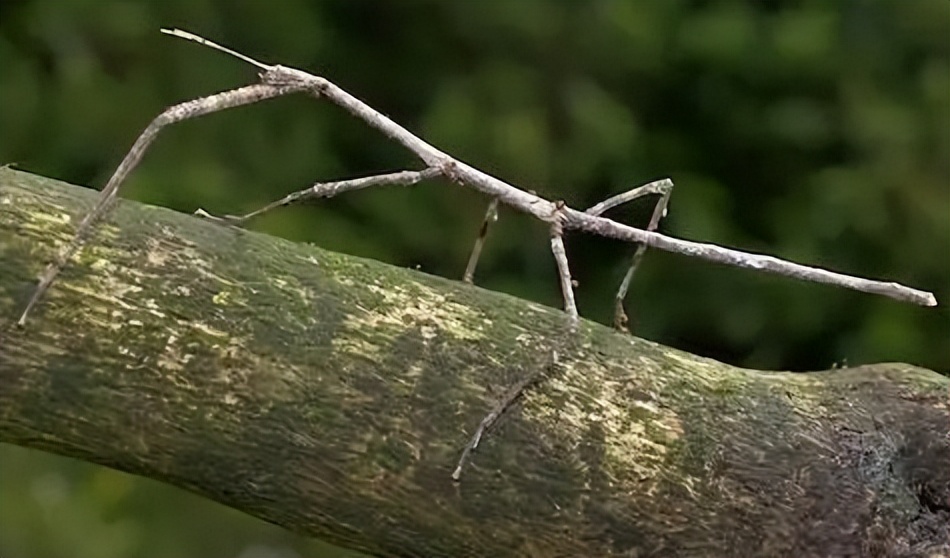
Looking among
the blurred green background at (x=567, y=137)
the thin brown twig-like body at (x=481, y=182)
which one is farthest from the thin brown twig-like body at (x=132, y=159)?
the blurred green background at (x=567, y=137)

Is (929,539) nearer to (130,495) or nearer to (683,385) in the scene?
(683,385)

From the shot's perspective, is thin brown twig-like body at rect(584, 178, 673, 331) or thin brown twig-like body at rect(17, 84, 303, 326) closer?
thin brown twig-like body at rect(17, 84, 303, 326)

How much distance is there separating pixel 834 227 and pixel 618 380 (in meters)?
1.75

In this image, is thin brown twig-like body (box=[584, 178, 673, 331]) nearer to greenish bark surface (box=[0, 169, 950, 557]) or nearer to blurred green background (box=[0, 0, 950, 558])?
greenish bark surface (box=[0, 169, 950, 557])

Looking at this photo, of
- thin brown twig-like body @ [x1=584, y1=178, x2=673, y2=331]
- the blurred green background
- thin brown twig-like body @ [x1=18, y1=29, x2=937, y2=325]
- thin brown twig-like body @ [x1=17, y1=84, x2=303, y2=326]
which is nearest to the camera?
thin brown twig-like body @ [x1=17, y1=84, x2=303, y2=326]

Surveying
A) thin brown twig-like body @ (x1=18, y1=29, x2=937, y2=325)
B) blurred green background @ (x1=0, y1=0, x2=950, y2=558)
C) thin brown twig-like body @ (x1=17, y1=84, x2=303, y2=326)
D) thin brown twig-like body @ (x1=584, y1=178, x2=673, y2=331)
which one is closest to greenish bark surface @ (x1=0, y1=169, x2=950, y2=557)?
thin brown twig-like body @ (x1=17, y1=84, x2=303, y2=326)

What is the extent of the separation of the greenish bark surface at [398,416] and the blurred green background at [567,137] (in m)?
1.34

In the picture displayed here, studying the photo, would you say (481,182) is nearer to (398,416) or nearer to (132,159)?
(132,159)

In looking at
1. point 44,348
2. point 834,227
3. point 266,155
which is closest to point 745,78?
point 834,227

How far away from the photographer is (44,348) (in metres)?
1.08

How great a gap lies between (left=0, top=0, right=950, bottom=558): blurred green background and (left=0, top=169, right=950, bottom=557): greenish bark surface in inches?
52.7

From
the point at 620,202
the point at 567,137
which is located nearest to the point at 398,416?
the point at 620,202

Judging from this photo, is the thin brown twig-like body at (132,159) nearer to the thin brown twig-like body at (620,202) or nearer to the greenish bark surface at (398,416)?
the greenish bark surface at (398,416)

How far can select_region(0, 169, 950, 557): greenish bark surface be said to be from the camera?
3.61 feet
